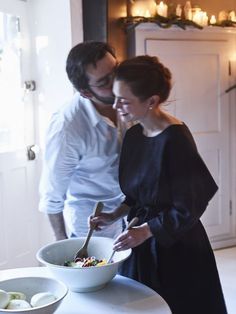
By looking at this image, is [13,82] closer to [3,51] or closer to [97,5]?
[3,51]

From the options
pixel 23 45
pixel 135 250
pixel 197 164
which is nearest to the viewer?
pixel 197 164

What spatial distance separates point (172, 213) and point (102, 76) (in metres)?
0.52

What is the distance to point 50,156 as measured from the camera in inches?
66.4

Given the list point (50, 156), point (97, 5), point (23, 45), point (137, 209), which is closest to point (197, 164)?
point (137, 209)

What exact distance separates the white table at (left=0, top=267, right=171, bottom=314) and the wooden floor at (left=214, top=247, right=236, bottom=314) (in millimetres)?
1645

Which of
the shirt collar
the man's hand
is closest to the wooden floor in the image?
the man's hand

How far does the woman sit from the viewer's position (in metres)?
1.38

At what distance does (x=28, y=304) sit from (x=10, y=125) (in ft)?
6.75

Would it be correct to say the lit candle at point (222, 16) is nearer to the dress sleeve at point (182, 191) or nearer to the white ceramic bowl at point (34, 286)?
the dress sleeve at point (182, 191)

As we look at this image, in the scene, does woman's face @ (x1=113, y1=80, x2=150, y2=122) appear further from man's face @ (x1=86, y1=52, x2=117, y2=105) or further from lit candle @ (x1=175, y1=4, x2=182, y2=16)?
lit candle @ (x1=175, y1=4, x2=182, y2=16)

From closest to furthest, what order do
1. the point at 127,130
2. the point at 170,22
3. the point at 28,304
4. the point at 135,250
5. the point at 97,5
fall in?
the point at 28,304, the point at 135,250, the point at 127,130, the point at 97,5, the point at 170,22

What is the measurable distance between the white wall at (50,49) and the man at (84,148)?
1266 mm

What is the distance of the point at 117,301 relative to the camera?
1.25 metres

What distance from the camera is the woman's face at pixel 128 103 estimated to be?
56.2 inches
